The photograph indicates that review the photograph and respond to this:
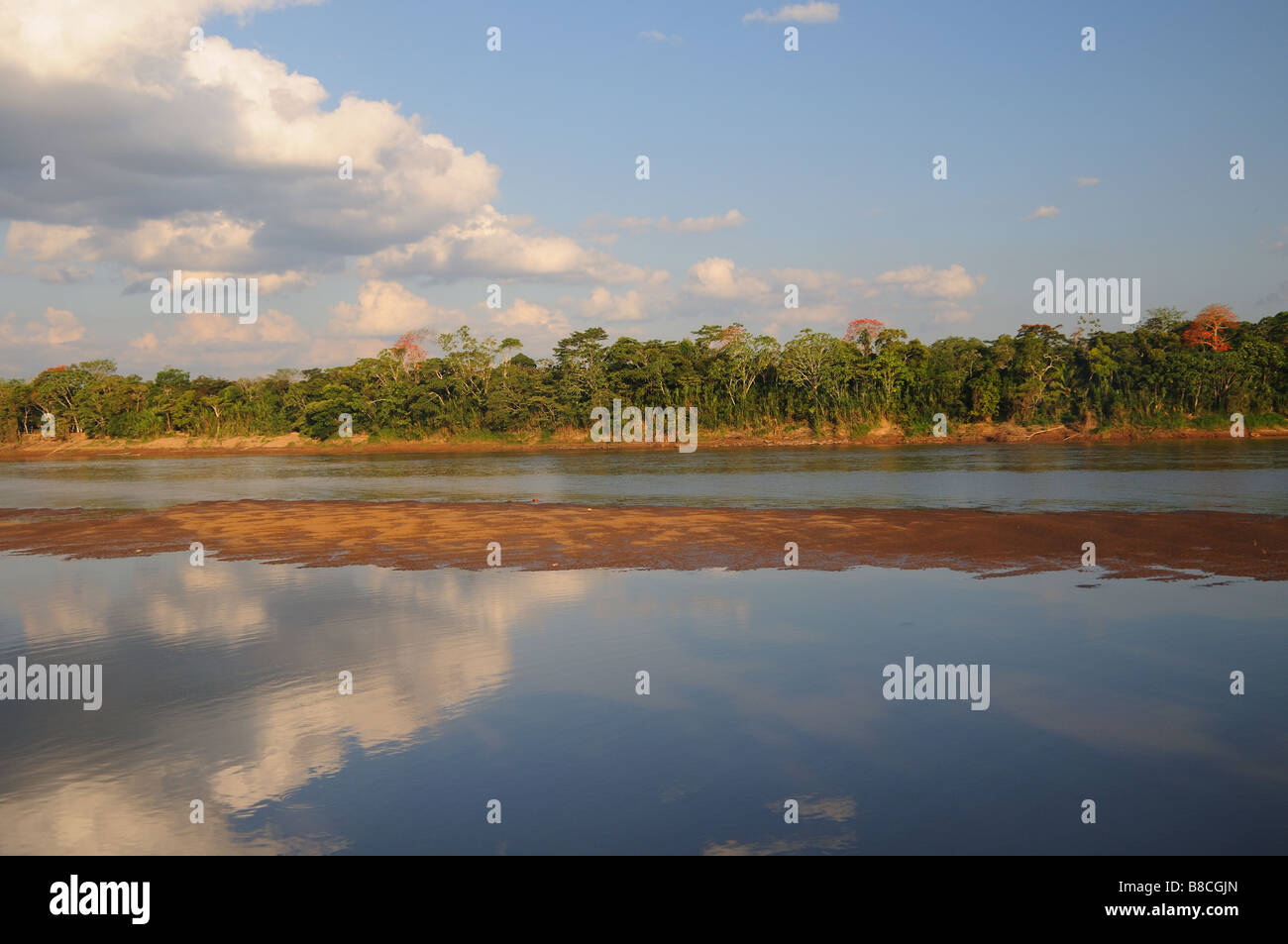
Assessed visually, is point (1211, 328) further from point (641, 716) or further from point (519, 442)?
point (641, 716)

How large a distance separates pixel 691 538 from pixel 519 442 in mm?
60801

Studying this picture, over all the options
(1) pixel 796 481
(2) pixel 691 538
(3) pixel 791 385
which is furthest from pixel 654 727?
(3) pixel 791 385

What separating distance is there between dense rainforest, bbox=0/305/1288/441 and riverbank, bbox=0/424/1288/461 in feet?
3.62

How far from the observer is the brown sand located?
1588cm

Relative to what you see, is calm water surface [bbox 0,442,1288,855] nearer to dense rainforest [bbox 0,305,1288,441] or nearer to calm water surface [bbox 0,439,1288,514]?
calm water surface [bbox 0,439,1288,514]

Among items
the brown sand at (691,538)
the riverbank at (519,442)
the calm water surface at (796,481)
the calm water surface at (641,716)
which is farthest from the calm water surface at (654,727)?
the riverbank at (519,442)

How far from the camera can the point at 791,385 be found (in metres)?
76.8

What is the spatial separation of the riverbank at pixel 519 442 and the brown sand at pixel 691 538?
48201 millimetres

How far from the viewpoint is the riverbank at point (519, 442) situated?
66438 mm

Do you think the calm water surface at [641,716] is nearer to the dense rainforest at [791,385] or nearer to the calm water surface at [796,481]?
the calm water surface at [796,481]

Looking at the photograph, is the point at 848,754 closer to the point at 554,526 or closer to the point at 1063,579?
the point at 1063,579
